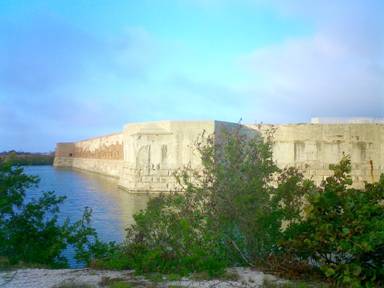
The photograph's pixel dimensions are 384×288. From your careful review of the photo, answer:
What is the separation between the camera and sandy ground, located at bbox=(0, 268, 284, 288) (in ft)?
15.8

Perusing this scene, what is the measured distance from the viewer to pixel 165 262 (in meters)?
5.47

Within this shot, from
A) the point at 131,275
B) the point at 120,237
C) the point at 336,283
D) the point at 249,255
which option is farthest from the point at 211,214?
the point at 120,237

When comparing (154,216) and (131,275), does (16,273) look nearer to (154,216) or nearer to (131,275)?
(131,275)

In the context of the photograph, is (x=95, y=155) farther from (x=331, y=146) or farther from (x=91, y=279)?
(x=91, y=279)

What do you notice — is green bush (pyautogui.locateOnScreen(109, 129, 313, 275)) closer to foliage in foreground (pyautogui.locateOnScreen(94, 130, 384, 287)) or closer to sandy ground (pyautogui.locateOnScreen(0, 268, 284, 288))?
foliage in foreground (pyautogui.locateOnScreen(94, 130, 384, 287))

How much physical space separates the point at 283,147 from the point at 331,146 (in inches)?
110

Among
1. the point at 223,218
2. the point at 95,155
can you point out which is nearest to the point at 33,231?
the point at 223,218

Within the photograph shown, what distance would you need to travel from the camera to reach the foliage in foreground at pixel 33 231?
6797 mm

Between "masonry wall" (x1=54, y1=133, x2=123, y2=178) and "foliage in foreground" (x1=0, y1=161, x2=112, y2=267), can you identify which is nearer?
"foliage in foreground" (x1=0, y1=161, x2=112, y2=267)

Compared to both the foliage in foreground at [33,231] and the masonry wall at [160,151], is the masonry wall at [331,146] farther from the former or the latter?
the foliage in foreground at [33,231]

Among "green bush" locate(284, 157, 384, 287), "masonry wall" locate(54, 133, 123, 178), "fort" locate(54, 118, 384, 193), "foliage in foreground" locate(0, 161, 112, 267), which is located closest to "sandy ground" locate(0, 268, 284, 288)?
"green bush" locate(284, 157, 384, 287)

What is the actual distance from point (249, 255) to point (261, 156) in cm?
129

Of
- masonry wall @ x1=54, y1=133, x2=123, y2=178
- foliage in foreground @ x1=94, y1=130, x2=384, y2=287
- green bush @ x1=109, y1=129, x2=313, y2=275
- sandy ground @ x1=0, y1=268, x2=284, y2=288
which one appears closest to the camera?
foliage in foreground @ x1=94, y1=130, x2=384, y2=287

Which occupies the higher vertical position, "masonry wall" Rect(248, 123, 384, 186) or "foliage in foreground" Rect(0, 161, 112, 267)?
"masonry wall" Rect(248, 123, 384, 186)
